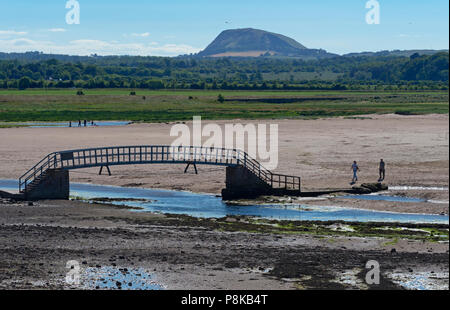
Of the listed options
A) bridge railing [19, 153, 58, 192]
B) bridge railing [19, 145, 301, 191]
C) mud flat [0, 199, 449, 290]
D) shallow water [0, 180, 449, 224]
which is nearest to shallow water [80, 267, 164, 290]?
mud flat [0, 199, 449, 290]

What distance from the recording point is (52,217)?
38.1 meters

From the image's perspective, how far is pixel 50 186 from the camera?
143ft

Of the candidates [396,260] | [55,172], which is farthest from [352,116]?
[396,260]

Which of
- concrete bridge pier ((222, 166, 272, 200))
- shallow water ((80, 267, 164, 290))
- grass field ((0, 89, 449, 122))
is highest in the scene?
grass field ((0, 89, 449, 122))

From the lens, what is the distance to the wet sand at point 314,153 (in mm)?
50531

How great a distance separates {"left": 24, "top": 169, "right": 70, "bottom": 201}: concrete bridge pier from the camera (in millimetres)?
43094

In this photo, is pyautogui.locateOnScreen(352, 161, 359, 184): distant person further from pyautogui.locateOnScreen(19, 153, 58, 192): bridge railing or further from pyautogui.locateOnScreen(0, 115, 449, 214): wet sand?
pyautogui.locateOnScreen(19, 153, 58, 192): bridge railing

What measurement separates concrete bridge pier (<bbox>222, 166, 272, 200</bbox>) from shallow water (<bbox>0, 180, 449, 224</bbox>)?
33.8 inches

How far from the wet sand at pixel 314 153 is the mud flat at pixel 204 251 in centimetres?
863

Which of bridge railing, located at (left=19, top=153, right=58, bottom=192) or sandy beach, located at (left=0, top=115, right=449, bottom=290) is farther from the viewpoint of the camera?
bridge railing, located at (left=19, top=153, right=58, bottom=192)

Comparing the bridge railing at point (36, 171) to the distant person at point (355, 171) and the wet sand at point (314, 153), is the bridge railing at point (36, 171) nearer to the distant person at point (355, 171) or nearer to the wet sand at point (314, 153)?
the wet sand at point (314, 153)

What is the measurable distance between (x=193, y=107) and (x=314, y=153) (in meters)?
64.7

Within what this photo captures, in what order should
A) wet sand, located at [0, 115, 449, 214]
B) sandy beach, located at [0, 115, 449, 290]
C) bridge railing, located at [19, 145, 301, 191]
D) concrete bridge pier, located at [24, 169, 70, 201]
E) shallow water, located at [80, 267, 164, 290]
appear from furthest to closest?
wet sand, located at [0, 115, 449, 214], bridge railing, located at [19, 145, 301, 191], concrete bridge pier, located at [24, 169, 70, 201], sandy beach, located at [0, 115, 449, 290], shallow water, located at [80, 267, 164, 290]

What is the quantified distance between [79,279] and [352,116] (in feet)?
280
